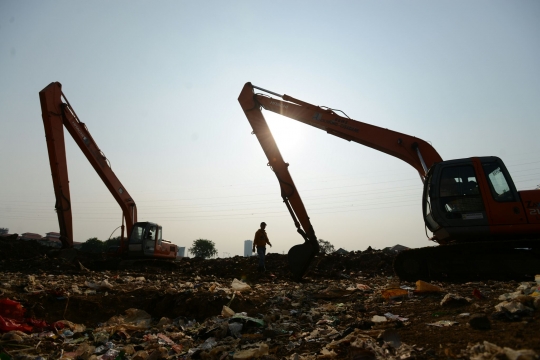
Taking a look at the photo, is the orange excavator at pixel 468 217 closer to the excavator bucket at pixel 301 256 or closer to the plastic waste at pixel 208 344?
the excavator bucket at pixel 301 256

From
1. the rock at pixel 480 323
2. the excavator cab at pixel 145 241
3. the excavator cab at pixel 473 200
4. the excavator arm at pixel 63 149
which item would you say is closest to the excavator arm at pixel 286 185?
the excavator cab at pixel 473 200

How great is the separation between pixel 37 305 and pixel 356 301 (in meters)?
5.15

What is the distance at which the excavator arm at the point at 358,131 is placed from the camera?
8.35m

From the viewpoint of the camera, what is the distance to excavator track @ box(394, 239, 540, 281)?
22.8ft

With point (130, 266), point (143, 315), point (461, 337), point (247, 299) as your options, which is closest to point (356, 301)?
point (247, 299)

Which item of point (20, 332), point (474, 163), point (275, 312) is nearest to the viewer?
point (20, 332)

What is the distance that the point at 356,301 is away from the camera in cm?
588

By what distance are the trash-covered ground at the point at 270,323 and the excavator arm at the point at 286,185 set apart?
86.8 inches

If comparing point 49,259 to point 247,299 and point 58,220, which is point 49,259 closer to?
point 58,220

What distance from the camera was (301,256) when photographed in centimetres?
921

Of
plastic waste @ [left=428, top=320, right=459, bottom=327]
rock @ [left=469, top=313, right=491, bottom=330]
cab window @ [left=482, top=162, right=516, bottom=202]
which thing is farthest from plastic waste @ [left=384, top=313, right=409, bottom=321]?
cab window @ [left=482, top=162, right=516, bottom=202]

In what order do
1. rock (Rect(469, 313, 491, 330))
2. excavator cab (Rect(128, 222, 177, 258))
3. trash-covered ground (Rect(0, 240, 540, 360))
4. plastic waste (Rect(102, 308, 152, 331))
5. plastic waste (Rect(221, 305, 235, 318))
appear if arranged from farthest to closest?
excavator cab (Rect(128, 222, 177, 258)) → plastic waste (Rect(221, 305, 235, 318)) → plastic waste (Rect(102, 308, 152, 331)) → rock (Rect(469, 313, 491, 330)) → trash-covered ground (Rect(0, 240, 540, 360))

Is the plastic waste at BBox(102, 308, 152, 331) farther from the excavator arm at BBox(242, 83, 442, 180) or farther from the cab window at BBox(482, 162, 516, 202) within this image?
the cab window at BBox(482, 162, 516, 202)

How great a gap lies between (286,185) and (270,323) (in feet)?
16.4
